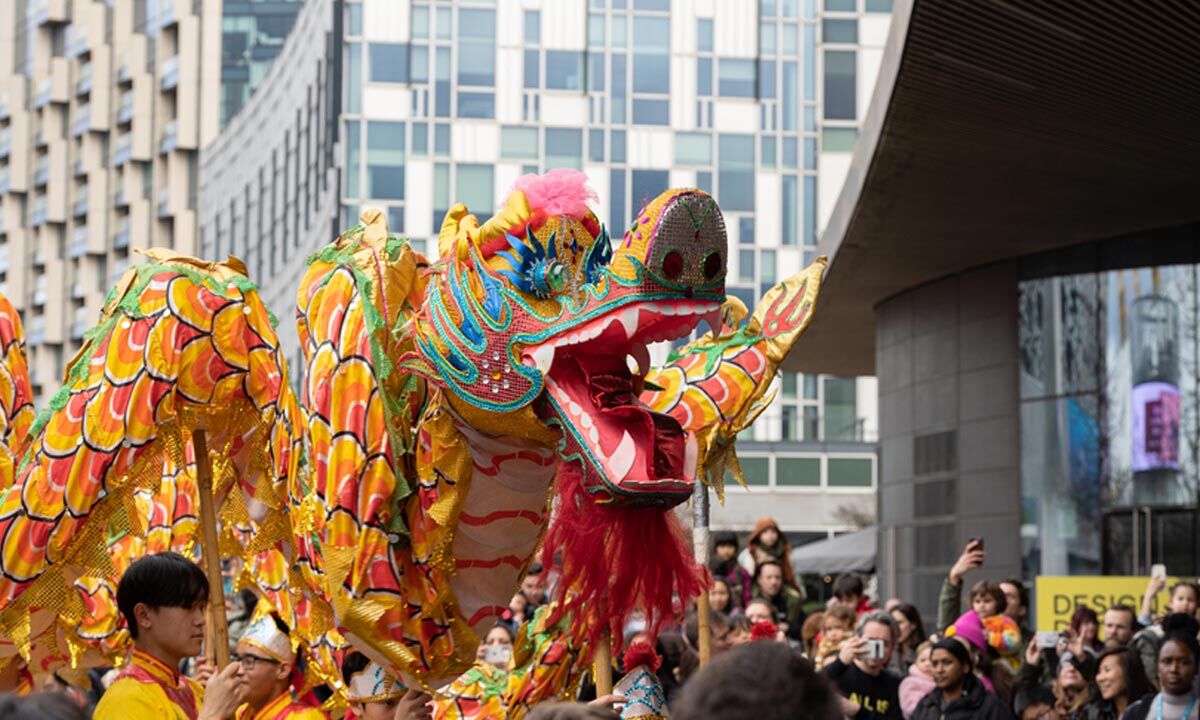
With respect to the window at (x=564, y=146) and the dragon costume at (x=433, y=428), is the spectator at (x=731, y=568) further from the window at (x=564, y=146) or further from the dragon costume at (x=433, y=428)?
the window at (x=564, y=146)

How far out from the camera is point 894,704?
32.1 feet

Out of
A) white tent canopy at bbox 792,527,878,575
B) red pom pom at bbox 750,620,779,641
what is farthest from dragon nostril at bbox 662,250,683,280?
white tent canopy at bbox 792,527,878,575

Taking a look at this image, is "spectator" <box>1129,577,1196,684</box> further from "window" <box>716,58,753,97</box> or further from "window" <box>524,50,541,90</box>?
"window" <box>716,58,753,97</box>

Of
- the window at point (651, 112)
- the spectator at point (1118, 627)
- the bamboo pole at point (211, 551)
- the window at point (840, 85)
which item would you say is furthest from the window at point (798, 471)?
the bamboo pole at point (211, 551)

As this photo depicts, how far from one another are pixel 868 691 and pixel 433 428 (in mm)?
4473

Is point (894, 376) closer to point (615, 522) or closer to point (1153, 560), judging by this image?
point (1153, 560)

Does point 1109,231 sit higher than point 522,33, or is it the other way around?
point 522,33

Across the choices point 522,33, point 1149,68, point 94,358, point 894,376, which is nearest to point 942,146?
point 1149,68

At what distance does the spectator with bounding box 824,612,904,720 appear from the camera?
9.71 m

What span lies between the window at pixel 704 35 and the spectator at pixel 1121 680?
3822cm

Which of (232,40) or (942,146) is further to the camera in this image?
(232,40)

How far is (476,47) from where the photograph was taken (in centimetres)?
4459

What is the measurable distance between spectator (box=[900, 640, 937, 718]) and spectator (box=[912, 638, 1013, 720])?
1.66 ft

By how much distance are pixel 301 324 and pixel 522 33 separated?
39.6 meters
